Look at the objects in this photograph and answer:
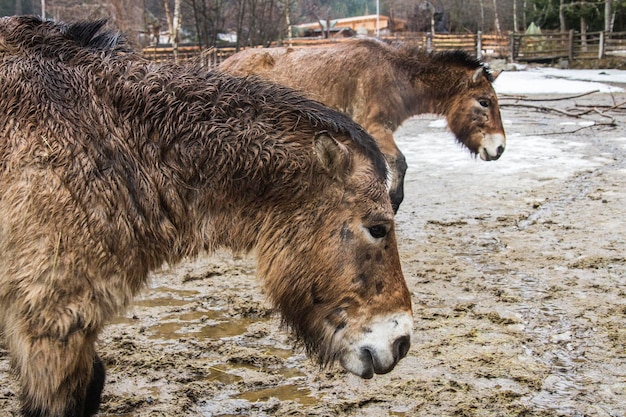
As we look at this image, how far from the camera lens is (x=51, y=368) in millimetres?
2582

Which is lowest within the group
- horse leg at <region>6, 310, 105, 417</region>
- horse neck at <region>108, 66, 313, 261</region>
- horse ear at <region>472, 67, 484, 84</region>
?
horse leg at <region>6, 310, 105, 417</region>

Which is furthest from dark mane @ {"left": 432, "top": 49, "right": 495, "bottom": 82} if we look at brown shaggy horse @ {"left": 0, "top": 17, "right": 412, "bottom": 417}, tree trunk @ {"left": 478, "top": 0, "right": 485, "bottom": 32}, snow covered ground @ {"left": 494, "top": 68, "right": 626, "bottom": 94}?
tree trunk @ {"left": 478, "top": 0, "right": 485, "bottom": 32}

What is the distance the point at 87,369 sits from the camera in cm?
273

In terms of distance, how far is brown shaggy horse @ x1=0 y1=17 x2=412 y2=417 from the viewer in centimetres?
257

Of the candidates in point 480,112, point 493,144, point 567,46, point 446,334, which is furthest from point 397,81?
point 567,46

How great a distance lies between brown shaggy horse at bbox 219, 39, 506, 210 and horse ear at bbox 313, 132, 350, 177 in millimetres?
5275

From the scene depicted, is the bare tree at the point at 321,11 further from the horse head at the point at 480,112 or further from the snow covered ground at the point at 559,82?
the horse head at the point at 480,112

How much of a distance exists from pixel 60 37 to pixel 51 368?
1504mm

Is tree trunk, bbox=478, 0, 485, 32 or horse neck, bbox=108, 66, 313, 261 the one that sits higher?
tree trunk, bbox=478, 0, 485, 32

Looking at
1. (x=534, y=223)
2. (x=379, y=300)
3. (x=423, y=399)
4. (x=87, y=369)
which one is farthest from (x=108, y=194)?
(x=534, y=223)

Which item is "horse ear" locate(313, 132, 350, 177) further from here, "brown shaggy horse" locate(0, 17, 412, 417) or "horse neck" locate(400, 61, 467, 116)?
"horse neck" locate(400, 61, 467, 116)

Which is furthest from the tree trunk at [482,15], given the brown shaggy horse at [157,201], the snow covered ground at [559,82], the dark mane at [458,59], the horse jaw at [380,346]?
the horse jaw at [380,346]

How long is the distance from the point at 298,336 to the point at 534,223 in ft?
16.2

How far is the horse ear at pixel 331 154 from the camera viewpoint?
9.25 feet
